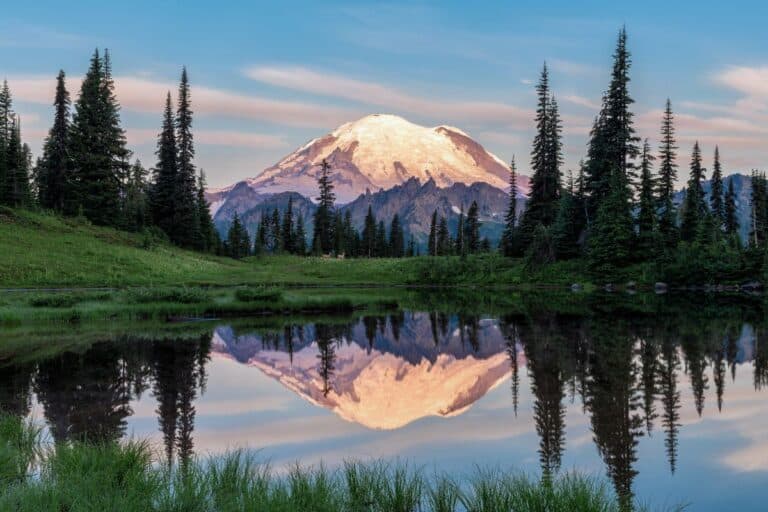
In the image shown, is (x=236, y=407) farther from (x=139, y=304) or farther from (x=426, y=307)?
(x=426, y=307)

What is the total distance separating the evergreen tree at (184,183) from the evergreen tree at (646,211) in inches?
2006

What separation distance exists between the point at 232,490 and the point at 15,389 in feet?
35.2

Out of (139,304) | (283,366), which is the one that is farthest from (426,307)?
(283,366)

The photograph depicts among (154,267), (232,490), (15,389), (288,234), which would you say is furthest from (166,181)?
(232,490)

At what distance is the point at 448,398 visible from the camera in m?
15.8

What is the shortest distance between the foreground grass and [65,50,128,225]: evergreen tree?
63.2 metres

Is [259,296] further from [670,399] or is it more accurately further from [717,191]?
[717,191]

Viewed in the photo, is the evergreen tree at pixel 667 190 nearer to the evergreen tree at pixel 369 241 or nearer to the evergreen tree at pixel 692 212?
the evergreen tree at pixel 692 212

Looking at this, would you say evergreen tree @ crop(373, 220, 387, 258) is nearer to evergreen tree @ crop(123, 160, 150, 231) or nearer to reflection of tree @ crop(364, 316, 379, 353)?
evergreen tree @ crop(123, 160, 150, 231)

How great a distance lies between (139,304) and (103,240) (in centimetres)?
2751

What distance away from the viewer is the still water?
10484mm

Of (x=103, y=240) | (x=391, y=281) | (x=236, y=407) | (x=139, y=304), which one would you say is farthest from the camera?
(x=391, y=281)

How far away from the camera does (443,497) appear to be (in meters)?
7.46

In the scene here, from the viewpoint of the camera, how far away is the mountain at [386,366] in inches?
596
